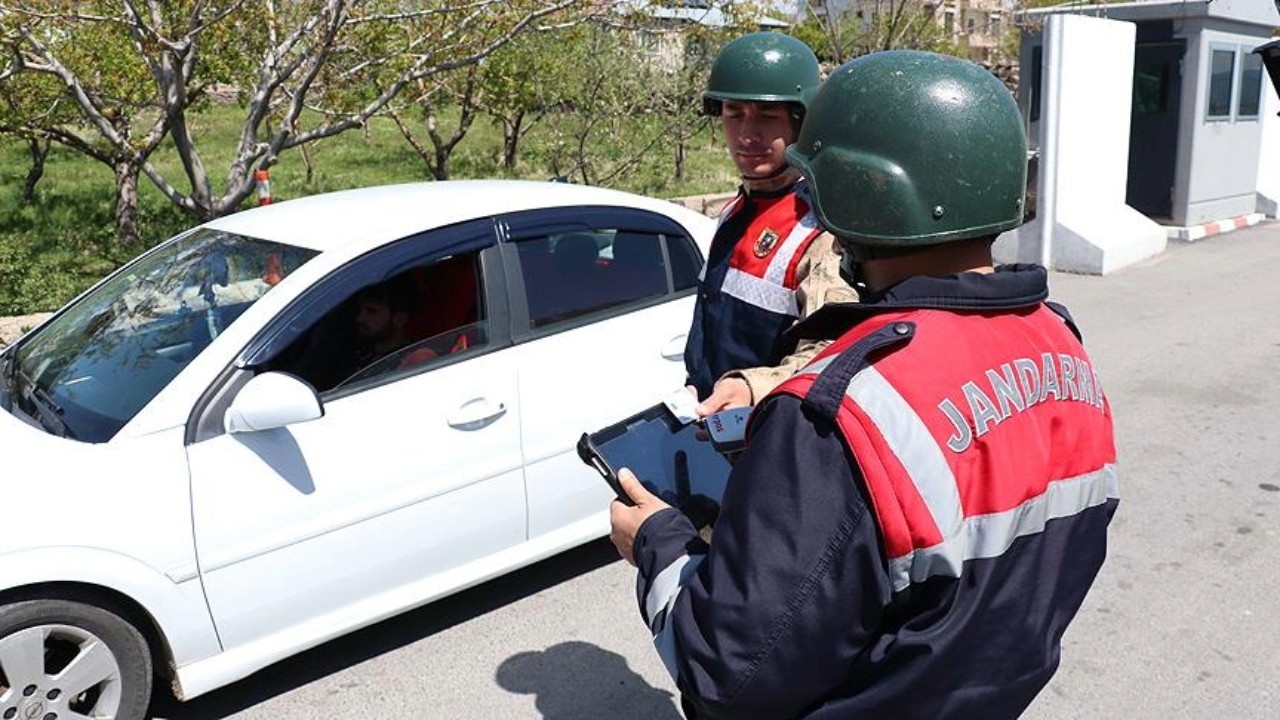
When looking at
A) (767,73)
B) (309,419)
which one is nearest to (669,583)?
(767,73)

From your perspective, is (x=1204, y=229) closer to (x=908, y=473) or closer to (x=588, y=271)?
(x=588, y=271)

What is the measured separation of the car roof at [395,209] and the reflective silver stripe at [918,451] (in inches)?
103

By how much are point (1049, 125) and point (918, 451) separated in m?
10.6

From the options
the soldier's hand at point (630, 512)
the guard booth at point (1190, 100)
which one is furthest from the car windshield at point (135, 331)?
the guard booth at point (1190, 100)

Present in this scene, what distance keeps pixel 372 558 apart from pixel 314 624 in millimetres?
258

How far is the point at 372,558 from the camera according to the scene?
3.45 m

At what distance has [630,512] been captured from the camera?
165 centimetres

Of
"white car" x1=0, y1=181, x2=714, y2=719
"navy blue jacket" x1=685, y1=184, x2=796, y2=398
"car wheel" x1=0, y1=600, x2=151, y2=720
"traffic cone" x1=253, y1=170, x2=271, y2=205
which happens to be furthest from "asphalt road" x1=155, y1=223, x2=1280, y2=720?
"traffic cone" x1=253, y1=170, x2=271, y2=205

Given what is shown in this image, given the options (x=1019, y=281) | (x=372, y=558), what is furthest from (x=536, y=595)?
(x=1019, y=281)

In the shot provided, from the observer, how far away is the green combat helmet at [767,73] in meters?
2.74

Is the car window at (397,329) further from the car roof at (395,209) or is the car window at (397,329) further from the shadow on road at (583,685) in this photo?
the shadow on road at (583,685)

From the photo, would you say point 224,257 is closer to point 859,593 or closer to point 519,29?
point 859,593

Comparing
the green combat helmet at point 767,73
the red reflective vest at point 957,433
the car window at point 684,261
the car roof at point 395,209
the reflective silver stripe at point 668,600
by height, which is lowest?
the car window at point 684,261

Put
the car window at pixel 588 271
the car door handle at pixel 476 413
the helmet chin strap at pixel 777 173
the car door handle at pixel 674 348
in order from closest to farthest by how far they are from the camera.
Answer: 1. the helmet chin strap at pixel 777 173
2. the car door handle at pixel 476 413
3. the car window at pixel 588 271
4. the car door handle at pixel 674 348
